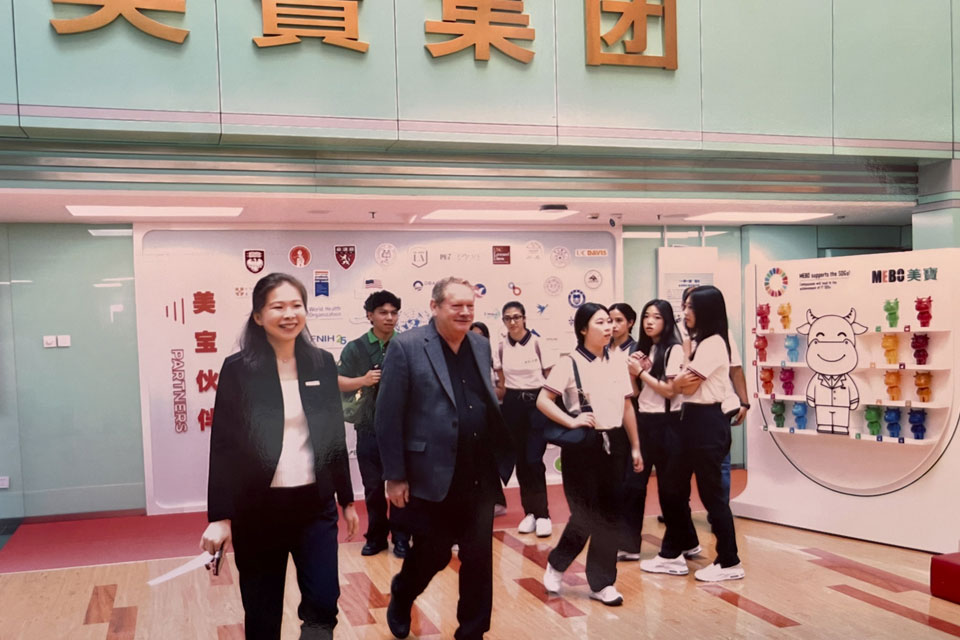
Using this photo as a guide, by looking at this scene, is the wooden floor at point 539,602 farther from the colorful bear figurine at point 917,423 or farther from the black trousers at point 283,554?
the colorful bear figurine at point 917,423

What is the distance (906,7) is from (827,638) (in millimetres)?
2876

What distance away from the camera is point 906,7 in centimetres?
394

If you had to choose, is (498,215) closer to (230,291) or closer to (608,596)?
(230,291)

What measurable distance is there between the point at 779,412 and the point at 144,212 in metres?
3.56

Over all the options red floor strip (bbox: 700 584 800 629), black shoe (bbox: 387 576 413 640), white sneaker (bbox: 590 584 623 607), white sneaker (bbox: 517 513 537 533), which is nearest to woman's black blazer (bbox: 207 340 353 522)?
black shoe (bbox: 387 576 413 640)

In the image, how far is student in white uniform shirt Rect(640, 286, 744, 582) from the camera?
3473 mm

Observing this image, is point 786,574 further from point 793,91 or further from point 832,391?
point 793,91

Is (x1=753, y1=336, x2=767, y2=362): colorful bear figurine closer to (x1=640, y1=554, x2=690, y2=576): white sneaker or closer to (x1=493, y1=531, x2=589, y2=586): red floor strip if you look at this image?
(x1=640, y1=554, x2=690, y2=576): white sneaker

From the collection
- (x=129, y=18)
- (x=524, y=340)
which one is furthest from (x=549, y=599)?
(x=129, y=18)

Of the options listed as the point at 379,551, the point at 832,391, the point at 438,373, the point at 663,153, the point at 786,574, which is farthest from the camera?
the point at 832,391

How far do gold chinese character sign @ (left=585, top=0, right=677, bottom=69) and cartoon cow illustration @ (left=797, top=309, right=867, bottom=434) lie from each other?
5.82ft

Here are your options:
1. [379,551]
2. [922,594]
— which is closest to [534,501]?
[379,551]

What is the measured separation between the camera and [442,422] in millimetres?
2832

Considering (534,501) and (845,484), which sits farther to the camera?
(845,484)
